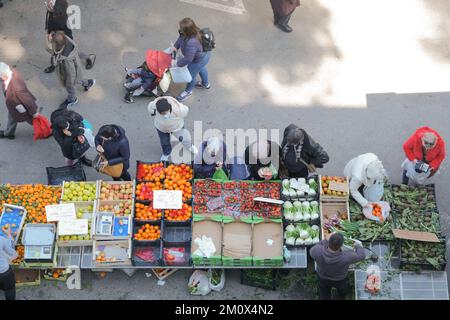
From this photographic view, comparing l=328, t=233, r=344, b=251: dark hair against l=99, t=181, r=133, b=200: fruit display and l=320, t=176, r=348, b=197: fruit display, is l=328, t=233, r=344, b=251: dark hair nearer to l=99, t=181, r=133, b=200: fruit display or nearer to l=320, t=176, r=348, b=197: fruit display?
l=320, t=176, r=348, b=197: fruit display

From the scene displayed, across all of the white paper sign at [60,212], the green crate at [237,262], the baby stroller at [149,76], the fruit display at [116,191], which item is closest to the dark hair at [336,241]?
the green crate at [237,262]

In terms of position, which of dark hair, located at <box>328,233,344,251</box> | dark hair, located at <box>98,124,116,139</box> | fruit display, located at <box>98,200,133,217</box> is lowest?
dark hair, located at <box>328,233,344,251</box>

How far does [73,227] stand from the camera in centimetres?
864

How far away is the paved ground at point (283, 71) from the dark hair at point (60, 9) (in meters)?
1.24

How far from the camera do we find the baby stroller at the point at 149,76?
10367 millimetres

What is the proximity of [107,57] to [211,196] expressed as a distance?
4045mm

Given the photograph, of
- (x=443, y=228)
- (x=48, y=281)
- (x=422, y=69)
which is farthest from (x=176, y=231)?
(x=422, y=69)

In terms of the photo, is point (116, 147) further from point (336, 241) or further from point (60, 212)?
point (336, 241)

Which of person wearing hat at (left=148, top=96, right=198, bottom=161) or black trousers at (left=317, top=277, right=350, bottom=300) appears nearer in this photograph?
black trousers at (left=317, top=277, right=350, bottom=300)

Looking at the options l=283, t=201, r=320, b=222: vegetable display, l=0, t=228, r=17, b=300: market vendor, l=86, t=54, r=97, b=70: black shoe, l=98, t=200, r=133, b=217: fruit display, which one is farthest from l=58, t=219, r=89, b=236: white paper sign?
l=86, t=54, r=97, b=70: black shoe

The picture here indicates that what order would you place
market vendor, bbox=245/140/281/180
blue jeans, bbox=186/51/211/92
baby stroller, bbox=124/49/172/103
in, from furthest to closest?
1. baby stroller, bbox=124/49/172/103
2. blue jeans, bbox=186/51/211/92
3. market vendor, bbox=245/140/281/180

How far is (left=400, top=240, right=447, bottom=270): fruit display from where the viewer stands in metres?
8.25

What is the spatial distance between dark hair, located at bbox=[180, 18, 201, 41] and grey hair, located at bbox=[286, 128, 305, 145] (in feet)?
7.92

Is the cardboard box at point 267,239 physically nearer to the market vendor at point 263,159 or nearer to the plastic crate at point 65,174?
the market vendor at point 263,159
